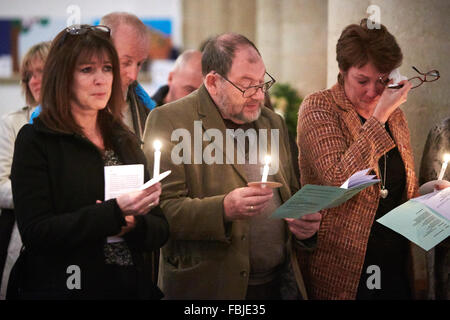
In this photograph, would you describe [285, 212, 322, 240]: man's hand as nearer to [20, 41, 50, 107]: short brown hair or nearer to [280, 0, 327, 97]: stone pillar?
[20, 41, 50, 107]: short brown hair

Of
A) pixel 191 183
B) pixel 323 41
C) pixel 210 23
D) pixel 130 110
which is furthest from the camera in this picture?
pixel 210 23

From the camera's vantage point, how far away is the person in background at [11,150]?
3639 mm

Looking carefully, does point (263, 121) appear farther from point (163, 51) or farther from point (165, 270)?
point (163, 51)

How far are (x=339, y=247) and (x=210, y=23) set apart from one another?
39.4 ft

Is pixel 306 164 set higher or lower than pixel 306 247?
higher

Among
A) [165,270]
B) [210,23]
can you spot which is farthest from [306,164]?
[210,23]

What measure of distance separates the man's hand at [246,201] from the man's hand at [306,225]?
1.04 ft

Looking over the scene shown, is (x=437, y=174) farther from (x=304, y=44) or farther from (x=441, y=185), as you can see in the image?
(x=304, y=44)

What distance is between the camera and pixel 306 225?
285 cm

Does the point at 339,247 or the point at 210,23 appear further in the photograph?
the point at 210,23

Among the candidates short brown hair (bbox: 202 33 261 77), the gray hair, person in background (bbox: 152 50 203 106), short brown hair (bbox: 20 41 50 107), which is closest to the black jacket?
short brown hair (bbox: 202 33 261 77)

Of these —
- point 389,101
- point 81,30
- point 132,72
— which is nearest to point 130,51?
point 132,72

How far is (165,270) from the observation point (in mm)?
2930

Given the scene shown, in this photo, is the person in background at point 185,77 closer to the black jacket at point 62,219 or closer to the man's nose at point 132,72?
the man's nose at point 132,72
